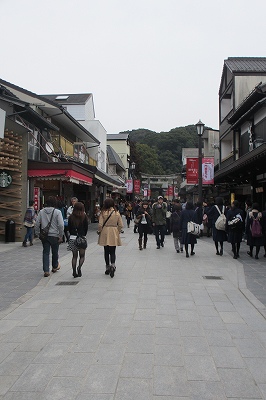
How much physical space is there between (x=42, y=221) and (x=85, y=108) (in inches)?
1037

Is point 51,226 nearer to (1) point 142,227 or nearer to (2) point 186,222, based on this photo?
(2) point 186,222

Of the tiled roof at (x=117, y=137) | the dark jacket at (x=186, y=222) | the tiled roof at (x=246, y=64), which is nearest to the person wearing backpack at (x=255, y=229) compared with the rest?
the dark jacket at (x=186, y=222)

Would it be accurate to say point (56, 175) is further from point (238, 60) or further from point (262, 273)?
point (238, 60)

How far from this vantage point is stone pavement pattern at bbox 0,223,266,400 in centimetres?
347

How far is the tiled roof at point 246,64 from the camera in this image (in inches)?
907

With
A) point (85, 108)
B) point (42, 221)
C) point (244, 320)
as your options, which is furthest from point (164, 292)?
point (85, 108)

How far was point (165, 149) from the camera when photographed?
8688 centimetres

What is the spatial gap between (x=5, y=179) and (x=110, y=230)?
27.1 ft

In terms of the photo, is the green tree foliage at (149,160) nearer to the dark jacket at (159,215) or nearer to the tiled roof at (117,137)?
the tiled roof at (117,137)

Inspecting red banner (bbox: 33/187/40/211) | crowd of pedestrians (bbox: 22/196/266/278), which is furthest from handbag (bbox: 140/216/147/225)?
red banner (bbox: 33/187/40/211)

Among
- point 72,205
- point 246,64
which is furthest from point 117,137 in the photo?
point 72,205

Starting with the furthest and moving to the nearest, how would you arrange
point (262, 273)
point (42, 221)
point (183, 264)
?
point (183, 264) < point (262, 273) < point (42, 221)

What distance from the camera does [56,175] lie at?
1653 centimetres

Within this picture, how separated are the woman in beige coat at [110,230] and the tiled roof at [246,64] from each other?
17828 millimetres
